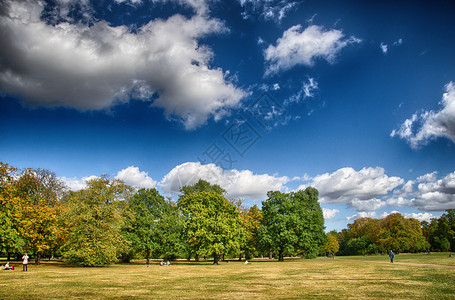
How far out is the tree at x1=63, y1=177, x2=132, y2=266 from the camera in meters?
37.6

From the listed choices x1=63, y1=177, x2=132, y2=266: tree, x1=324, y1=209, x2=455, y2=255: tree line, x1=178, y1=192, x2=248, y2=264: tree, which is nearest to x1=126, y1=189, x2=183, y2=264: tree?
x1=178, y1=192, x2=248, y2=264: tree

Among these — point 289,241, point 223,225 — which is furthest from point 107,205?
point 289,241

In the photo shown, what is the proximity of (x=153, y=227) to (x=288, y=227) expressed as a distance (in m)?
28.8

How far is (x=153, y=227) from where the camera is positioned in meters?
51.5

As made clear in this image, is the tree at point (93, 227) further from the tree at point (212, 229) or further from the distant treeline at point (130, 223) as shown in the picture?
the tree at point (212, 229)

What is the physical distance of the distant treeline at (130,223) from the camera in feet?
124

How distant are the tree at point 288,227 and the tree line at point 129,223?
21 cm

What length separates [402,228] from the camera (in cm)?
9156

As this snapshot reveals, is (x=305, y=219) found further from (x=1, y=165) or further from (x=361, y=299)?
(x=1, y=165)

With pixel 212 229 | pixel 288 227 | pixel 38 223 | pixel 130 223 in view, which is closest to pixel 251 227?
pixel 288 227

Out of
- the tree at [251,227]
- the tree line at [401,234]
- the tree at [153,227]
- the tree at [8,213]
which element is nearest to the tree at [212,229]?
the tree at [153,227]

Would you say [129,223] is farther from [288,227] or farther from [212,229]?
[288,227]

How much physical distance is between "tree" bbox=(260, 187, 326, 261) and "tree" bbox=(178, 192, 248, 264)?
27.3 ft

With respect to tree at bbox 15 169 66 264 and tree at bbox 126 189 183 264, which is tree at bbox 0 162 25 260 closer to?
tree at bbox 15 169 66 264
